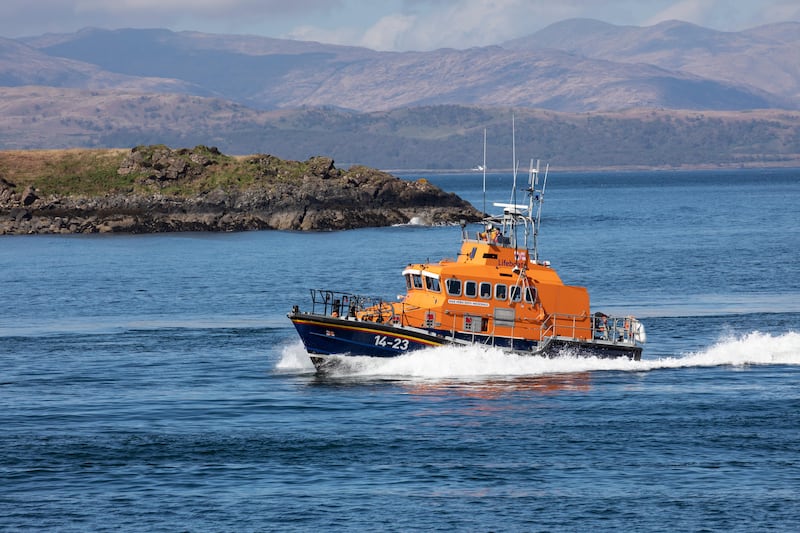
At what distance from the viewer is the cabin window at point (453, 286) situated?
38.2m

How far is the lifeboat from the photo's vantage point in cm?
3756

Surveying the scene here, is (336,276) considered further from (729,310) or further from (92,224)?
(92,224)

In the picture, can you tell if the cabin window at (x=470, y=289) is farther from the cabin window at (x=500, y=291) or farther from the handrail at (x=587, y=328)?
the handrail at (x=587, y=328)

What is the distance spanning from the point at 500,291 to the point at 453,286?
1.52 m

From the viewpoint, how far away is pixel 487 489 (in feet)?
84.7

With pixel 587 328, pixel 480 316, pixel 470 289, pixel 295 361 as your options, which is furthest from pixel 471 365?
pixel 295 361

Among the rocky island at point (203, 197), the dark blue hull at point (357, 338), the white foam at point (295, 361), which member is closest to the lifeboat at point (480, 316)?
the dark blue hull at point (357, 338)

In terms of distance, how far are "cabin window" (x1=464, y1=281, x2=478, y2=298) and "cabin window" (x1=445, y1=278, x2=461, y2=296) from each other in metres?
0.22

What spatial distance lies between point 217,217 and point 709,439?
8978 cm

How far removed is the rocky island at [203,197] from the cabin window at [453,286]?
77.6 metres

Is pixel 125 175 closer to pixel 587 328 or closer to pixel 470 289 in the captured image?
pixel 470 289

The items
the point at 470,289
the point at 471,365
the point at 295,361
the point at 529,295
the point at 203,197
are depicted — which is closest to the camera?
the point at 471,365

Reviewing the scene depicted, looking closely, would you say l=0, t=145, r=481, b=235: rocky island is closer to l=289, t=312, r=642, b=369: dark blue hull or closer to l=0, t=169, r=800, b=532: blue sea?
l=0, t=169, r=800, b=532: blue sea

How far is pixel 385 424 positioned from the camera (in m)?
31.3
